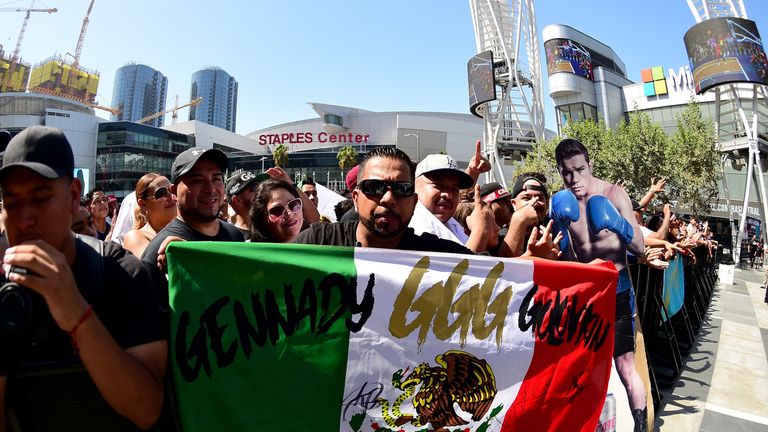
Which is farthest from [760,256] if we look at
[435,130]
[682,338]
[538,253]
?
[435,130]

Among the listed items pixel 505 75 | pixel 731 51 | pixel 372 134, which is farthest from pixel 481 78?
pixel 372 134

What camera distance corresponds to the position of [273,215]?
292 centimetres

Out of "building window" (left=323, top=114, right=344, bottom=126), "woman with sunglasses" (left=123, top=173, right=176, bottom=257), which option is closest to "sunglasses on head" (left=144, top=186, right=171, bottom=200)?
"woman with sunglasses" (left=123, top=173, right=176, bottom=257)

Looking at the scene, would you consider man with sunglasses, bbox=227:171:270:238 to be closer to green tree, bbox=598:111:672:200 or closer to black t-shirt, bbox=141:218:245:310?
black t-shirt, bbox=141:218:245:310

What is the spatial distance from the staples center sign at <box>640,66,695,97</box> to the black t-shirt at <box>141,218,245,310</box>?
50865 millimetres

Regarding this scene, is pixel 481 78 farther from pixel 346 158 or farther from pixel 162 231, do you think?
pixel 162 231

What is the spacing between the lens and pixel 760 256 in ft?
91.8

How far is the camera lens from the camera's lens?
117 cm

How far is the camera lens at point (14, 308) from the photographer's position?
117cm

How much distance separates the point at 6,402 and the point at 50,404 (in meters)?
0.13

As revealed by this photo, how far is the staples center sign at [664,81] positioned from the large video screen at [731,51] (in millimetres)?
17600

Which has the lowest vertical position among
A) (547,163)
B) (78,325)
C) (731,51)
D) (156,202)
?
(78,325)

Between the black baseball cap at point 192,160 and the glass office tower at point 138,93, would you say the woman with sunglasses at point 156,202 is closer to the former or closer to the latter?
the black baseball cap at point 192,160

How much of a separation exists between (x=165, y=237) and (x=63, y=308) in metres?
1.12
